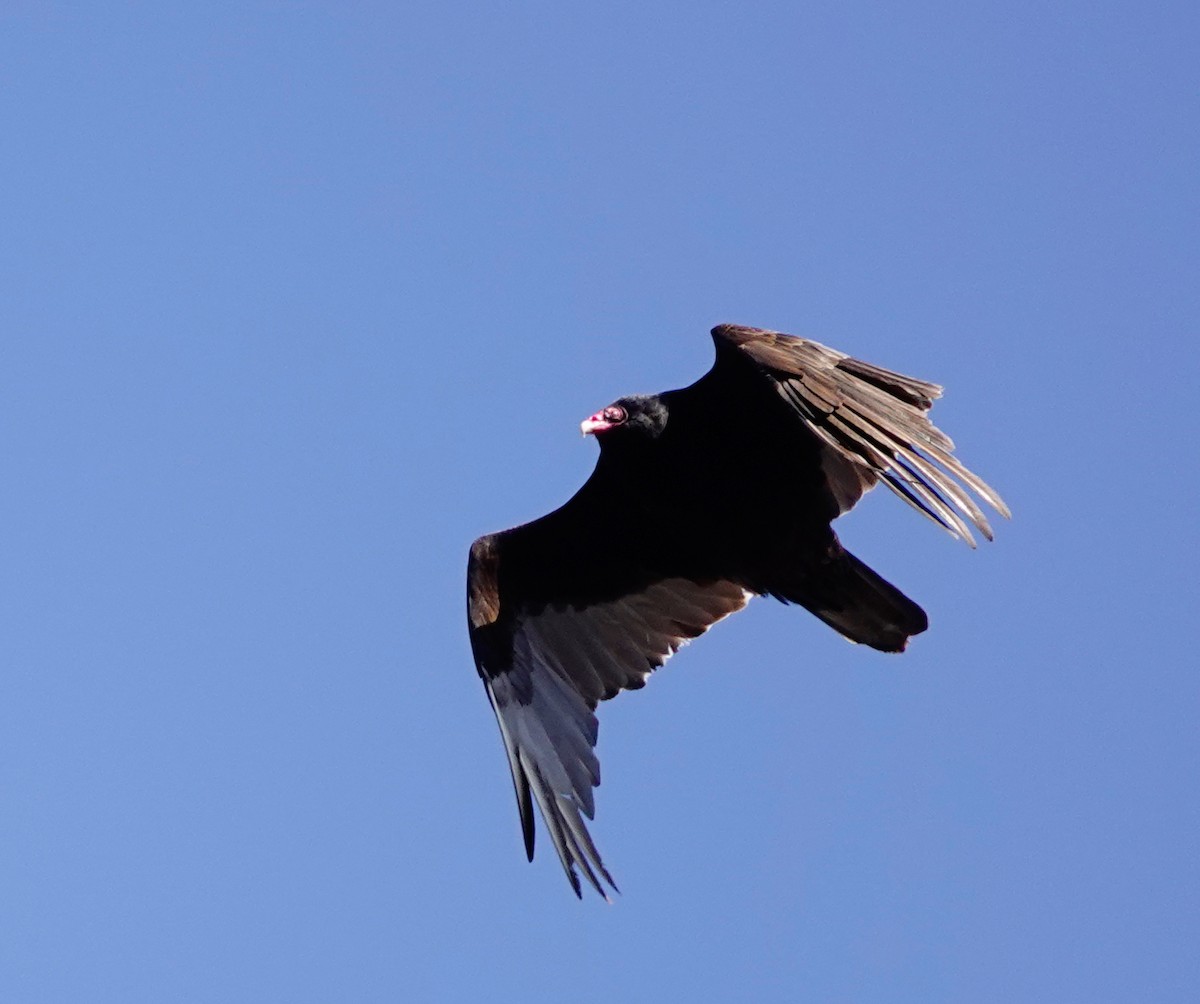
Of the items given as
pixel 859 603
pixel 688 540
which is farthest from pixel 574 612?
pixel 859 603

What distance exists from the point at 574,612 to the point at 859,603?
1404 millimetres

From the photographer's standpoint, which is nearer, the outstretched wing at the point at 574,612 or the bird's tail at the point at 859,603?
the bird's tail at the point at 859,603

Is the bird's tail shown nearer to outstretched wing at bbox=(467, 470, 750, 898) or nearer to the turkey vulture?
the turkey vulture

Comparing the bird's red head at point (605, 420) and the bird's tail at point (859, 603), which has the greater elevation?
the bird's red head at point (605, 420)

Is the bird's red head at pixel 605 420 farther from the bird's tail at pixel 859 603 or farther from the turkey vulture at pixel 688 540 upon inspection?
the bird's tail at pixel 859 603

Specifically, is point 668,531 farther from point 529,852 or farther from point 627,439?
point 529,852

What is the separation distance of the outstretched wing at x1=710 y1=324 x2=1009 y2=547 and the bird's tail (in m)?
0.83

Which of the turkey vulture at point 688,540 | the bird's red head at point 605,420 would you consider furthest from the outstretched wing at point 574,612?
the bird's red head at point 605,420

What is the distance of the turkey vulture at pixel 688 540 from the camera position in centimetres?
686

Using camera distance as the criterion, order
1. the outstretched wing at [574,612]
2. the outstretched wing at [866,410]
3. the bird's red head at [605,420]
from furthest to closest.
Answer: the outstretched wing at [574,612] → the bird's red head at [605,420] → the outstretched wing at [866,410]

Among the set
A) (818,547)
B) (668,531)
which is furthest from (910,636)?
(668,531)

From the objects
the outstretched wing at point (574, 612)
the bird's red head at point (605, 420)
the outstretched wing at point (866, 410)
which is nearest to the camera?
the outstretched wing at point (866, 410)

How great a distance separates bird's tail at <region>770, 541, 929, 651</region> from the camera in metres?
7.57

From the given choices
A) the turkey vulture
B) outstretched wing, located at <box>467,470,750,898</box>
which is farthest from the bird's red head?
outstretched wing, located at <box>467,470,750,898</box>
